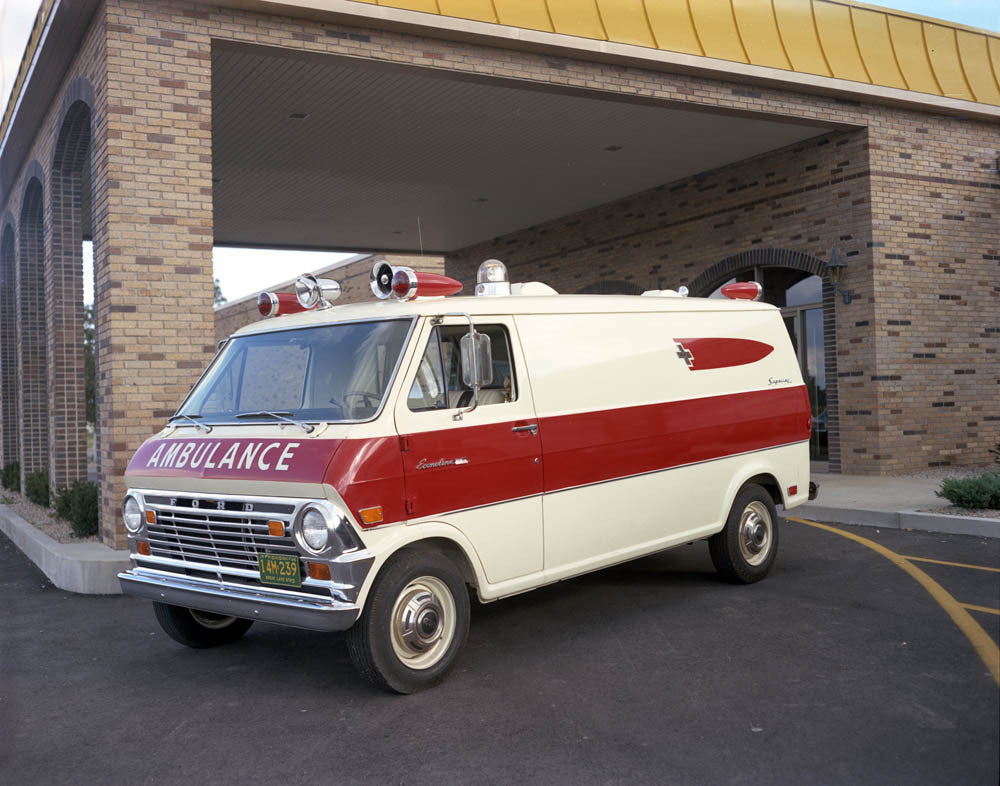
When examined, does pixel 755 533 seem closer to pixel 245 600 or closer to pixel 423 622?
pixel 423 622

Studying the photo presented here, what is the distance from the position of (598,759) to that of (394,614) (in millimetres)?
1409

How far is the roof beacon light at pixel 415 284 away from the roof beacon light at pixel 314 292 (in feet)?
2.80

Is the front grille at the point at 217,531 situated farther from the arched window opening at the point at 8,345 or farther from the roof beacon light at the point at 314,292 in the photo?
the arched window opening at the point at 8,345

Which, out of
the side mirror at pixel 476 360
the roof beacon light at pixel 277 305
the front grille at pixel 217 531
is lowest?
the front grille at pixel 217 531

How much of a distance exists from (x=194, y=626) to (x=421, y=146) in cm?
982

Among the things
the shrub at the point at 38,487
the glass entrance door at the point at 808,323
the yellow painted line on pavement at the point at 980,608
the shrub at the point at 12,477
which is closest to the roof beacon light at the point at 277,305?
the yellow painted line on pavement at the point at 980,608

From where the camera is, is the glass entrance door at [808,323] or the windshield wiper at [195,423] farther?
the glass entrance door at [808,323]

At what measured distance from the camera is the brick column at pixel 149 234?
8.69m

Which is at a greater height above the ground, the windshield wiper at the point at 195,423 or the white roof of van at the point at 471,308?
the white roof of van at the point at 471,308

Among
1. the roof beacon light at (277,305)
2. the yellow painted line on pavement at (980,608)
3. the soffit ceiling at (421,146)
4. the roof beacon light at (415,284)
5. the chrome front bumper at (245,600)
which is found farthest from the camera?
the soffit ceiling at (421,146)

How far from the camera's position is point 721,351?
289 inches

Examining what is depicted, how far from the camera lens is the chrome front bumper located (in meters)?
4.64

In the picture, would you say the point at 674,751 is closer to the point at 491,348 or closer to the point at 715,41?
the point at 491,348

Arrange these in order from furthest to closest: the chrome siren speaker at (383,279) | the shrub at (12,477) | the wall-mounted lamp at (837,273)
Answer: the shrub at (12,477) < the wall-mounted lamp at (837,273) < the chrome siren speaker at (383,279)
